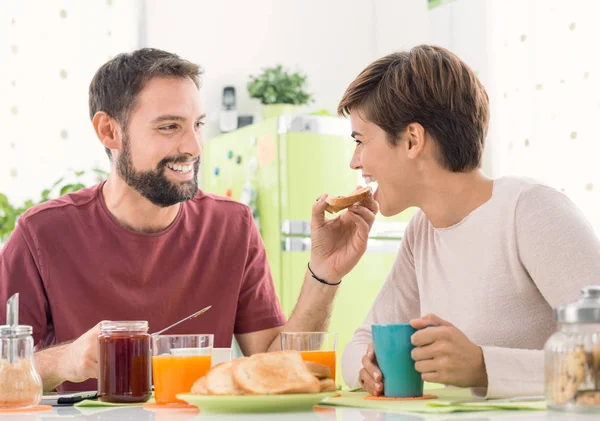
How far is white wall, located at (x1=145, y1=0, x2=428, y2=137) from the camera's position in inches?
196

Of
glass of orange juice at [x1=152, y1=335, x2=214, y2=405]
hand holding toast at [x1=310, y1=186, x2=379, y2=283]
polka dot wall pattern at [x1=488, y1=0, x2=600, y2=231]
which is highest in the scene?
polka dot wall pattern at [x1=488, y1=0, x2=600, y2=231]

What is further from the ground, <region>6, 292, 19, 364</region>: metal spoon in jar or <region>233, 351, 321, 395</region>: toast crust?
<region>6, 292, 19, 364</region>: metal spoon in jar

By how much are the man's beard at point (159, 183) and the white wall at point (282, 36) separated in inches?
108

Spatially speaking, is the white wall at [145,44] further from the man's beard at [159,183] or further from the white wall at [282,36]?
the man's beard at [159,183]

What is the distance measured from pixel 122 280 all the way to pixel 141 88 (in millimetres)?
547

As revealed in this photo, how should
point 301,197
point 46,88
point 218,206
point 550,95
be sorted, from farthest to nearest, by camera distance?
1. point 46,88
2. point 301,197
3. point 550,95
4. point 218,206

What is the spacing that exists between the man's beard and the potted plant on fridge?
2.51 metres

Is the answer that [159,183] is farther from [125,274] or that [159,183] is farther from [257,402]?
[257,402]

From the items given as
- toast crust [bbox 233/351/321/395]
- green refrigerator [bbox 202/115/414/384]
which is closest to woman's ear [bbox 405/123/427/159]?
toast crust [bbox 233/351/321/395]

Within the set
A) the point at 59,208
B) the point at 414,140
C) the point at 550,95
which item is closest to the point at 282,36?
the point at 550,95

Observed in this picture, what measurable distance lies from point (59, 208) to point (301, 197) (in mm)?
2105

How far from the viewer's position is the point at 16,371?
1329 mm

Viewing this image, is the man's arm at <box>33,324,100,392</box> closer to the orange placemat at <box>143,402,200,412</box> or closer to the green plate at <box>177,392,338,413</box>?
the orange placemat at <box>143,402,200,412</box>

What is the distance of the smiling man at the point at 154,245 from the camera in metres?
2.06
